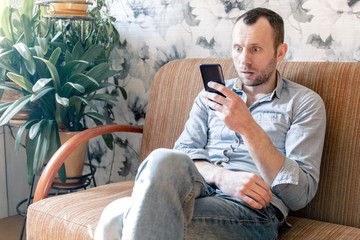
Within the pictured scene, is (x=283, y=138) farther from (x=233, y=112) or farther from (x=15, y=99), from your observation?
(x=15, y=99)

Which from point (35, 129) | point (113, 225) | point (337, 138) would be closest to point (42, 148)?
point (35, 129)

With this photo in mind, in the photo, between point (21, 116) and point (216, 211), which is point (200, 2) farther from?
point (216, 211)

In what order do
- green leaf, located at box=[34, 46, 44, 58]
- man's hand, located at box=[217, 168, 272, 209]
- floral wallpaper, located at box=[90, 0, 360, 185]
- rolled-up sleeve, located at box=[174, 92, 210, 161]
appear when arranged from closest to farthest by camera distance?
1. man's hand, located at box=[217, 168, 272, 209]
2. rolled-up sleeve, located at box=[174, 92, 210, 161]
3. floral wallpaper, located at box=[90, 0, 360, 185]
4. green leaf, located at box=[34, 46, 44, 58]

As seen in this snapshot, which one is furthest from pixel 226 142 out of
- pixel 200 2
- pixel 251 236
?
pixel 200 2

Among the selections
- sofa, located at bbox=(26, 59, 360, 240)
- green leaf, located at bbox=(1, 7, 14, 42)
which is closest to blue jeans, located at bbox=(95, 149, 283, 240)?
sofa, located at bbox=(26, 59, 360, 240)

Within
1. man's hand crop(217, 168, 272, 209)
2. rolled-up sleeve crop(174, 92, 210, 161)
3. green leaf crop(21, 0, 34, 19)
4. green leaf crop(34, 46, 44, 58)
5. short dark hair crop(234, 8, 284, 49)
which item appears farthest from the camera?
green leaf crop(21, 0, 34, 19)

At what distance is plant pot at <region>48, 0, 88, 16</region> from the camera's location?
218cm

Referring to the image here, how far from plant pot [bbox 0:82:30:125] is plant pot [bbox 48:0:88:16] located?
42 cm

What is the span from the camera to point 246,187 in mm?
1395

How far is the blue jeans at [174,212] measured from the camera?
3.88 feet

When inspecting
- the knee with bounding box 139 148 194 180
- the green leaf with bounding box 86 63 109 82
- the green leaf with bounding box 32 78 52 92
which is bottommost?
the knee with bounding box 139 148 194 180

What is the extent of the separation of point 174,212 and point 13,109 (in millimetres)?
1168

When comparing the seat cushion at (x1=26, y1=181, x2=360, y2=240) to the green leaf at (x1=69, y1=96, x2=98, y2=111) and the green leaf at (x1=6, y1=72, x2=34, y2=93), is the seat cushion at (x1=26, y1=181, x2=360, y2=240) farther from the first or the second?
the green leaf at (x1=6, y1=72, x2=34, y2=93)

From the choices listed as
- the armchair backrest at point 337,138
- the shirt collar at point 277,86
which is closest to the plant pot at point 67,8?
the shirt collar at point 277,86
